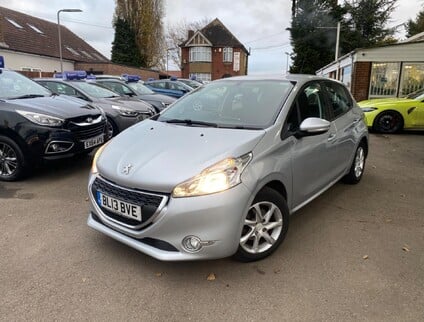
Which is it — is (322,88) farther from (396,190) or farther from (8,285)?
(8,285)

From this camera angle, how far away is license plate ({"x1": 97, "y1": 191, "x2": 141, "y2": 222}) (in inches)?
Answer: 104

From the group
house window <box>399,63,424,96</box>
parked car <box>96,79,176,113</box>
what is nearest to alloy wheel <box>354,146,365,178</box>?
parked car <box>96,79,176,113</box>

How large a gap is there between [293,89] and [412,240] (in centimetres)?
187

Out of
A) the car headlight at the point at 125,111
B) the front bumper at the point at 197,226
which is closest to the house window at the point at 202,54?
the car headlight at the point at 125,111

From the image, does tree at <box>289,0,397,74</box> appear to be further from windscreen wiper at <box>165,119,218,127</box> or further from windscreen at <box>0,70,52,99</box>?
windscreen wiper at <box>165,119,218,127</box>

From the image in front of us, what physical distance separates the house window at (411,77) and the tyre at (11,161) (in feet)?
43.8

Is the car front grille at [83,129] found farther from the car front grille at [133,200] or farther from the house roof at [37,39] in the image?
the house roof at [37,39]

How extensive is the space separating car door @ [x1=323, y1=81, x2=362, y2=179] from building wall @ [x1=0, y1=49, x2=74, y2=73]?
23204 mm

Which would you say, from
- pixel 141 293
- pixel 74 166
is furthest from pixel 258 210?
pixel 74 166

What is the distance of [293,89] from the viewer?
3572 millimetres

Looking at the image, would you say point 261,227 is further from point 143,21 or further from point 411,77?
point 143,21

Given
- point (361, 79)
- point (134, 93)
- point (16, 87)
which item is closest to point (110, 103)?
point (16, 87)

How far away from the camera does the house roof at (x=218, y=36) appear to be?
1809 inches

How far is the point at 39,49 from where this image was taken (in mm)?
25844
